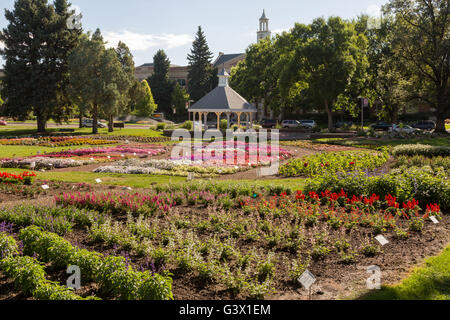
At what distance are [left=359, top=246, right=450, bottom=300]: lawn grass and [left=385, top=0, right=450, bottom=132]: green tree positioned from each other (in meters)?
33.0

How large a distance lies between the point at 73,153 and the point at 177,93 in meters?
51.0

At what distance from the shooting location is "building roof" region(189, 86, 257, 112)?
1353 inches

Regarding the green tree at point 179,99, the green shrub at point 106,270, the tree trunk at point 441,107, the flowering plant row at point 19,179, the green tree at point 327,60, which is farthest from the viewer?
the green tree at point 179,99

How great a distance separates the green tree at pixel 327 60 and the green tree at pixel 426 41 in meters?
4.61

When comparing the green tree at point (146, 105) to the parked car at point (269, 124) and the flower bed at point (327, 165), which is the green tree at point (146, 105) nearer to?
the parked car at point (269, 124)

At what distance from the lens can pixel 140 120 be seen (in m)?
66.8

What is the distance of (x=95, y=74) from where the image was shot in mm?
37000

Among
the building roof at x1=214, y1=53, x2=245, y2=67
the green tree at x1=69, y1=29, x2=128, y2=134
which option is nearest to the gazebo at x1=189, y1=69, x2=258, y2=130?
the green tree at x1=69, y1=29, x2=128, y2=134

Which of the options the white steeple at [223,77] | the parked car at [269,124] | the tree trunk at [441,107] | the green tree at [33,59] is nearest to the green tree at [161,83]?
the parked car at [269,124]

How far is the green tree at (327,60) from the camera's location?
1519 inches

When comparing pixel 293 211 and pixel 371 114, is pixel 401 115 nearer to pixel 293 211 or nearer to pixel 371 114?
pixel 371 114

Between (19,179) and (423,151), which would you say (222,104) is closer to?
(423,151)
